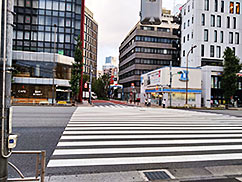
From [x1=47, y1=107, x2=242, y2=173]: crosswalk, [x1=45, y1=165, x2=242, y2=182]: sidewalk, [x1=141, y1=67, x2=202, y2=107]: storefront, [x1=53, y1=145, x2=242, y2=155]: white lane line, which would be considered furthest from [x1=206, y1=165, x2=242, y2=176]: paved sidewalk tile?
[x1=141, y1=67, x2=202, y2=107]: storefront

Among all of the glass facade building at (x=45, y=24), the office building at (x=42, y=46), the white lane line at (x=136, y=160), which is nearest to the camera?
the white lane line at (x=136, y=160)

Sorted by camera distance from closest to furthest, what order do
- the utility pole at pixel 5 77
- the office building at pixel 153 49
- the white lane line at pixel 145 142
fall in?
the utility pole at pixel 5 77
the white lane line at pixel 145 142
the office building at pixel 153 49

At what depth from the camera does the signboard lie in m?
38.4

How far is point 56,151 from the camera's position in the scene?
19.5 ft

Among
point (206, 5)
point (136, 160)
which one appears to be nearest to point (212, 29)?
point (206, 5)

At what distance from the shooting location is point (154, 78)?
134 ft

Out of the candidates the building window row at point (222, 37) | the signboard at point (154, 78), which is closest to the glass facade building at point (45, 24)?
the signboard at point (154, 78)

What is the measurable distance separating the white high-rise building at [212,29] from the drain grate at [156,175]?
44.8 m

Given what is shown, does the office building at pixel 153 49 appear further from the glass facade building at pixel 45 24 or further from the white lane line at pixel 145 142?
the white lane line at pixel 145 142

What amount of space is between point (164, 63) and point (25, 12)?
41647mm

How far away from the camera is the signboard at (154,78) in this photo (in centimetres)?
3844

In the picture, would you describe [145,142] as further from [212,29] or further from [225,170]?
[212,29]

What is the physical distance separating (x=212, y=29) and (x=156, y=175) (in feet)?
165

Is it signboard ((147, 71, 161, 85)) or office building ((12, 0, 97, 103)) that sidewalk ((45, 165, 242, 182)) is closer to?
office building ((12, 0, 97, 103))
